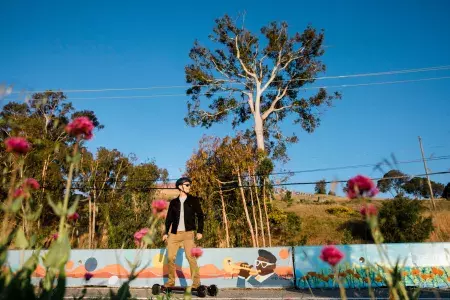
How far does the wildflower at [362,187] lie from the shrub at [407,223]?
12.6m

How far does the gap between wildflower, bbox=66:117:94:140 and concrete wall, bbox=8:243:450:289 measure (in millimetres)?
4639

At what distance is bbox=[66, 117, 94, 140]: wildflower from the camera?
58.6 inches

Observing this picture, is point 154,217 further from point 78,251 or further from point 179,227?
point 78,251

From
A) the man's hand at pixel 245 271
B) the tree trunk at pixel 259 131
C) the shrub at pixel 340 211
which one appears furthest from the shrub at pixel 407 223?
the man's hand at pixel 245 271

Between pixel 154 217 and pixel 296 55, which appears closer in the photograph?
pixel 154 217

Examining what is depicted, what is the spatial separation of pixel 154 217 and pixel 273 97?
58.2 ft

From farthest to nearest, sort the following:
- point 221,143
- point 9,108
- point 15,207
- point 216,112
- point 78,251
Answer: point 9,108
point 216,112
point 221,143
point 78,251
point 15,207

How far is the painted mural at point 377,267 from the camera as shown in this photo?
18.7ft

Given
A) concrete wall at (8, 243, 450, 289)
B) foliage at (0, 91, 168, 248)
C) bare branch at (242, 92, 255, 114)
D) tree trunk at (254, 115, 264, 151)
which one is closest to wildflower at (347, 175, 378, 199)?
concrete wall at (8, 243, 450, 289)

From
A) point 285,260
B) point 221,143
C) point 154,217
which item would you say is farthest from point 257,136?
point 154,217

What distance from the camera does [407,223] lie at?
1306cm

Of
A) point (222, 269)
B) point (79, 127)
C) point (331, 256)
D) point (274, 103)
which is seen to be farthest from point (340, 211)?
point (79, 127)

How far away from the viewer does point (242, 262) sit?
6430 millimetres

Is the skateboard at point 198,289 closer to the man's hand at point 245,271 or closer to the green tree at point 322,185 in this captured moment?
the man's hand at point 245,271
